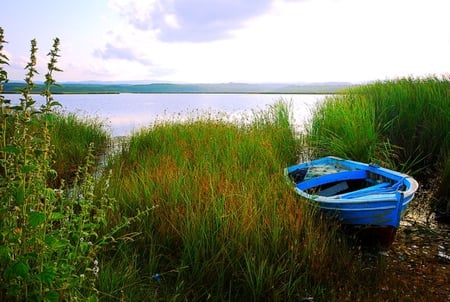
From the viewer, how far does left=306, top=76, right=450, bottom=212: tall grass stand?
26.9 feet

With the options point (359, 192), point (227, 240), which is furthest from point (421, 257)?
point (227, 240)

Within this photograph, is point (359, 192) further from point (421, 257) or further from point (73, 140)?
point (73, 140)

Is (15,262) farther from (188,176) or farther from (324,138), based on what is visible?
(324,138)

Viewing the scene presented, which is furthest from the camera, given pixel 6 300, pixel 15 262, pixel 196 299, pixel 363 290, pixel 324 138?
pixel 324 138

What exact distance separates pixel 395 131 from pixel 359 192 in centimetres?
492

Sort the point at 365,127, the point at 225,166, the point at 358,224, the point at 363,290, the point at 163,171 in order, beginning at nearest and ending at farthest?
the point at 363,290 < the point at 358,224 < the point at 163,171 < the point at 225,166 < the point at 365,127

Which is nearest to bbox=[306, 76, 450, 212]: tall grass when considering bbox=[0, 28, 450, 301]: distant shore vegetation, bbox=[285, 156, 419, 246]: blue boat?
bbox=[285, 156, 419, 246]: blue boat

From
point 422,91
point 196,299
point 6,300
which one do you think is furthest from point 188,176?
point 422,91

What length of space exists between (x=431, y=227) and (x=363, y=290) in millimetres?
2821

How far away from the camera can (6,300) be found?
252 centimetres

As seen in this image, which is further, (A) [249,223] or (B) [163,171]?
(B) [163,171]

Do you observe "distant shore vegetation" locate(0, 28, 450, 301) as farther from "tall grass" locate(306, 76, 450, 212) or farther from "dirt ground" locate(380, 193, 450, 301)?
"tall grass" locate(306, 76, 450, 212)

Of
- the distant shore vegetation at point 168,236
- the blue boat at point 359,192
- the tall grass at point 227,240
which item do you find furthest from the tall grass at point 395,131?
the tall grass at point 227,240

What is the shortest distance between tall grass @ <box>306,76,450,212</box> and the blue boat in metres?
1.49
